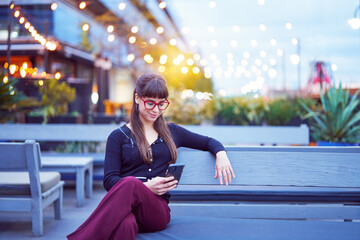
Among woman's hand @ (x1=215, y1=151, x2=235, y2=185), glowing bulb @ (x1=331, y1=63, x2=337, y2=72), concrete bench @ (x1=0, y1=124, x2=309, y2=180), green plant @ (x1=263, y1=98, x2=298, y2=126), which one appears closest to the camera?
woman's hand @ (x1=215, y1=151, x2=235, y2=185)

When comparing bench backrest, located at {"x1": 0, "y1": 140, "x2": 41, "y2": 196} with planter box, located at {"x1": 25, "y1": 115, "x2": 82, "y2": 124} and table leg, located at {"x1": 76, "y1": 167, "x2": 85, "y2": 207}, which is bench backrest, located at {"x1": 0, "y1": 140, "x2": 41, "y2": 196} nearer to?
table leg, located at {"x1": 76, "y1": 167, "x2": 85, "y2": 207}

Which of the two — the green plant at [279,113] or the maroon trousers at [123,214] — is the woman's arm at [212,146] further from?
→ the green plant at [279,113]

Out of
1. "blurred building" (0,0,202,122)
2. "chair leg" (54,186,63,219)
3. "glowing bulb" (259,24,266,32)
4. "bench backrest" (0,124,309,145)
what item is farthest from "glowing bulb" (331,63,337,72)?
"chair leg" (54,186,63,219)

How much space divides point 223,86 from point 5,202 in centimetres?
1032

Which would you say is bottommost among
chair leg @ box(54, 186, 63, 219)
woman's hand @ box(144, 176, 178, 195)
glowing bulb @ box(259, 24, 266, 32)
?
chair leg @ box(54, 186, 63, 219)

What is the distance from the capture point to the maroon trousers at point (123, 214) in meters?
2.09

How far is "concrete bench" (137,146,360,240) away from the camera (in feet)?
7.98

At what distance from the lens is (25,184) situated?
371cm

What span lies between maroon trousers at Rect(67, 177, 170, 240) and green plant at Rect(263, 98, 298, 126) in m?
5.50

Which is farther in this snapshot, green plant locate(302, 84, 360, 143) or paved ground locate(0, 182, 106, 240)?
green plant locate(302, 84, 360, 143)

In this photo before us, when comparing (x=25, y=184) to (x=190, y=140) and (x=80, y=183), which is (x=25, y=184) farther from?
(x=190, y=140)

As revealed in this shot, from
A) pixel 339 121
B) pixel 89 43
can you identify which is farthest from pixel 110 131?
pixel 89 43

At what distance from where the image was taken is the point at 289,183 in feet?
9.39

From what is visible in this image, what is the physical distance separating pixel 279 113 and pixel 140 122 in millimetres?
5179
